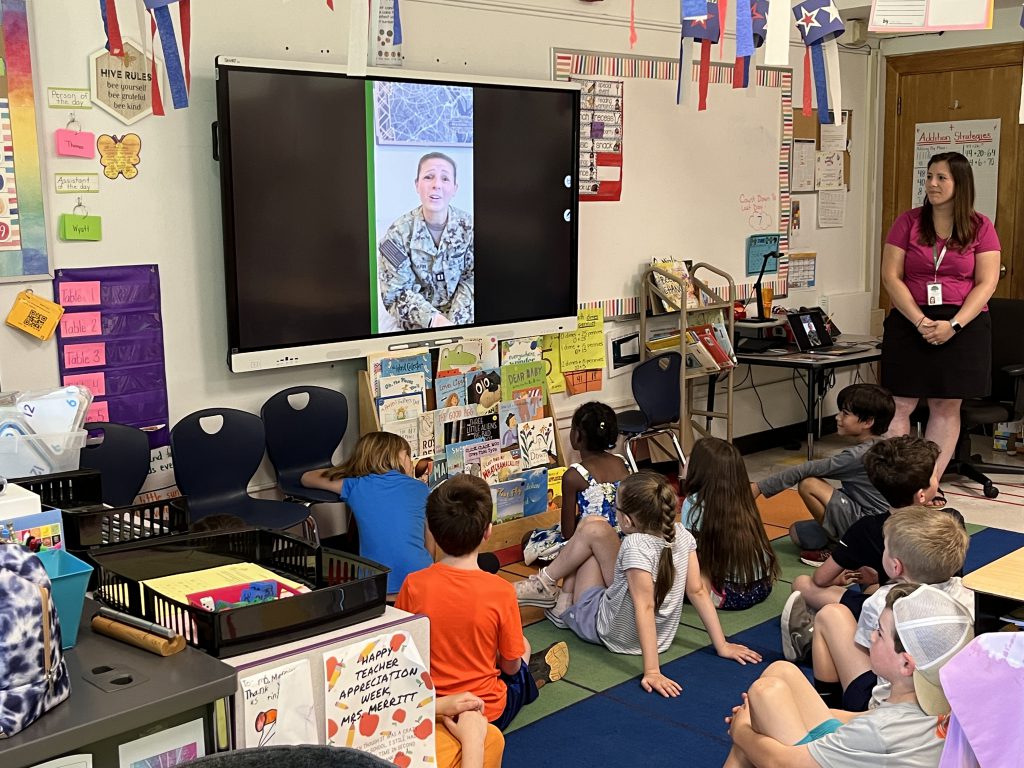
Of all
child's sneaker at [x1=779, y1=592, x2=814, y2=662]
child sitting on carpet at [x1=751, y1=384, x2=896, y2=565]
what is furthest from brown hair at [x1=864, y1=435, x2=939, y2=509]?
child sitting on carpet at [x1=751, y1=384, x2=896, y2=565]

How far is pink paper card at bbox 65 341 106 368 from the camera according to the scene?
384 cm

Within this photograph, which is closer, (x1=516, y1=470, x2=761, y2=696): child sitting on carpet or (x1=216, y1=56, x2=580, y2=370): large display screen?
(x1=516, y1=470, x2=761, y2=696): child sitting on carpet

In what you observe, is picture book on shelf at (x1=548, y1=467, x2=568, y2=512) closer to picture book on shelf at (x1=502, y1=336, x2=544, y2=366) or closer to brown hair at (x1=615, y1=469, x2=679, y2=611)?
picture book on shelf at (x1=502, y1=336, x2=544, y2=366)

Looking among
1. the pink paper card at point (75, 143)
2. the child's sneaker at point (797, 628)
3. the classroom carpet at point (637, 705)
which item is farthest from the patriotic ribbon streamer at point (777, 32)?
the pink paper card at point (75, 143)

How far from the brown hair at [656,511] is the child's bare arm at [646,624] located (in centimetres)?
7

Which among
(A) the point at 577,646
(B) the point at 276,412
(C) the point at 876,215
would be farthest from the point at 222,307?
(C) the point at 876,215

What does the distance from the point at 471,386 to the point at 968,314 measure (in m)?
2.32

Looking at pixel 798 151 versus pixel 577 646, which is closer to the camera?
pixel 577 646

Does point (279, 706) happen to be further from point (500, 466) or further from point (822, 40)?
point (500, 466)

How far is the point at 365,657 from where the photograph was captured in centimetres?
176

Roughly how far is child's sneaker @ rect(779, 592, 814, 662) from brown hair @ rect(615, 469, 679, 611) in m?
0.39

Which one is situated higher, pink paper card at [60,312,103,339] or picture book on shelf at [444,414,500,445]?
pink paper card at [60,312,103,339]

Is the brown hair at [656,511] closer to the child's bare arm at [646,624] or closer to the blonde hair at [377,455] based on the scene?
the child's bare arm at [646,624]

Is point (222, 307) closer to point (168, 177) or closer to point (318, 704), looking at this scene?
point (168, 177)
